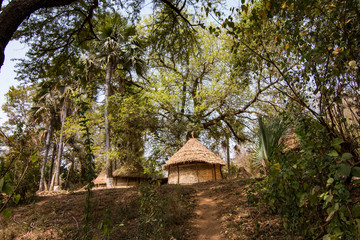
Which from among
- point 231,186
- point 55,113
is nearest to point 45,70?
point 231,186

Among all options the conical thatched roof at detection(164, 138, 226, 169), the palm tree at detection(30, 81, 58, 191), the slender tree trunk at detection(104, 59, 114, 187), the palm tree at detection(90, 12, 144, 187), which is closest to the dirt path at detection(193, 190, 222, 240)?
the conical thatched roof at detection(164, 138, 226, 169)

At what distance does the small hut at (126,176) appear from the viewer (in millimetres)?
17109

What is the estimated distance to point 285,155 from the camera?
303cm

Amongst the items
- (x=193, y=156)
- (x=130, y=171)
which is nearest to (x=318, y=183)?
(x=193, y=156)

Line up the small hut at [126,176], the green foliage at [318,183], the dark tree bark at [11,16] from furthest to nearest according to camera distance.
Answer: the small hut at [126,176] → the dark tree bark at [11,16] → the green foliage at [318,183]

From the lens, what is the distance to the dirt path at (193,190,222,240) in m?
5.15

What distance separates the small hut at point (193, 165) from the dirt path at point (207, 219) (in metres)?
5.82

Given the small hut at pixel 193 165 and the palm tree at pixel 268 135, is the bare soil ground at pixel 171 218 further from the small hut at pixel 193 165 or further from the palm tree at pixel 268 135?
the small hut at pixel 193 165

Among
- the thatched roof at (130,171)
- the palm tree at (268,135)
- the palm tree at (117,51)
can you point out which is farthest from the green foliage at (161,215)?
the palm tree at (117,51)

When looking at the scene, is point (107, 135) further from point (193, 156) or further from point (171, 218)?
point (171, 218)

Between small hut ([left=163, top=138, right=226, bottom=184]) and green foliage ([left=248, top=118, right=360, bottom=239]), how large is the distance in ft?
33.9

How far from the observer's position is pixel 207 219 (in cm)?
599

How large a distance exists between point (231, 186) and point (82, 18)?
7.13 meters

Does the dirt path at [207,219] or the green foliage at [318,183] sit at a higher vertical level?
the green foliage at [318,183]
